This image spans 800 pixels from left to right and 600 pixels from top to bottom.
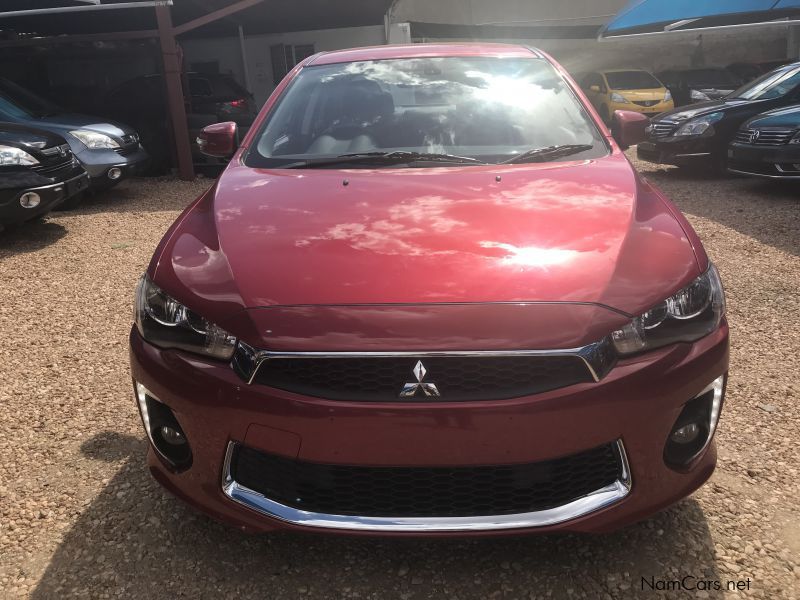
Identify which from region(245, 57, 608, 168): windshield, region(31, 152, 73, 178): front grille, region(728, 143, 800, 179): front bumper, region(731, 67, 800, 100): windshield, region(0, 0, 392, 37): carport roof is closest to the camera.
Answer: region(245, 57, 608, 168): windshield

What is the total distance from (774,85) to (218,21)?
12666 mm

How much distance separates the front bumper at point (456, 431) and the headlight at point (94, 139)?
749 centimetres

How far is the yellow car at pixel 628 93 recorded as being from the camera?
16188 mm

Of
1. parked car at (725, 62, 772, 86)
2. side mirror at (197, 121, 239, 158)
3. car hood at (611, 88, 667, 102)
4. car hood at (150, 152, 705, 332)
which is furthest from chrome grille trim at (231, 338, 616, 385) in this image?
parked car at (725, 62, 772, 86)

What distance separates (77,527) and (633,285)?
2.00 metres

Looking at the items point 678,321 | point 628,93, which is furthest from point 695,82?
point 678,321

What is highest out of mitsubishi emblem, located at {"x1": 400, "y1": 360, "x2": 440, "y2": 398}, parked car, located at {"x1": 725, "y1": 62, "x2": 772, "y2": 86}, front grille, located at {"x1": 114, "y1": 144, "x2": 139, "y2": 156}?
mitsubishi emblem, located at {"x1": 400, "y1": 360, "x2": 440, "y2": 398}

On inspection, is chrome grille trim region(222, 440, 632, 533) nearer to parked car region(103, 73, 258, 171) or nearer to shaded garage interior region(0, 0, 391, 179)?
shaded garage interior region(0, 0, 391, 179)

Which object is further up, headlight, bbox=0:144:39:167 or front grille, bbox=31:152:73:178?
headlight, bbox=0:144:39:167

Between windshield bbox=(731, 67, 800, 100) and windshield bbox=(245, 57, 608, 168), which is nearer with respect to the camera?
windshield bbox=(245, 57, 608, 168)

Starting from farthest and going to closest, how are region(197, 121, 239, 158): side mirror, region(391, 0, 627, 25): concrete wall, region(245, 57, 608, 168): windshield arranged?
region(391, 0, 627, 25): concrete wall < region(197, 121, 239, 158): side mirror < region(245, 57, 608, 168): windshield

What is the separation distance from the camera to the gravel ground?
2.17 meters

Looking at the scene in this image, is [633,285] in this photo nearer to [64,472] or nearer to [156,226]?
[64,472]

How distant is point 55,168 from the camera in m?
6.87
